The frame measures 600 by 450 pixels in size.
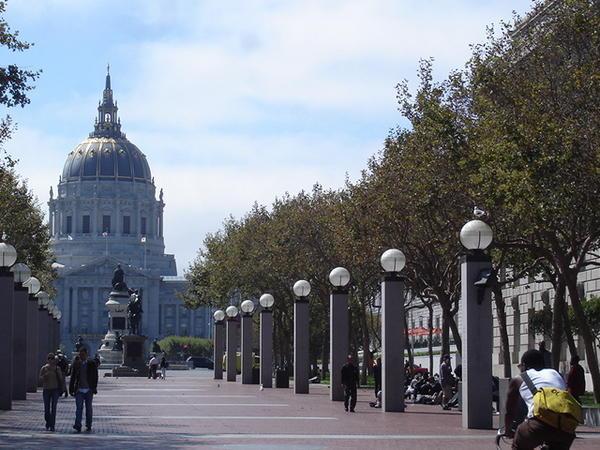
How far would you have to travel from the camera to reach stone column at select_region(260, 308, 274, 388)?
58031 mm

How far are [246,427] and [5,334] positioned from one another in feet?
29.0

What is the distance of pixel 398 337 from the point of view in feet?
116

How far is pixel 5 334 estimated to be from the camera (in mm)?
34125

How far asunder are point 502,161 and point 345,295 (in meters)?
11.9

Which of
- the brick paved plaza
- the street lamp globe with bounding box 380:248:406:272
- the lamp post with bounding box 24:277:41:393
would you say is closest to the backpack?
the brick paved plaza

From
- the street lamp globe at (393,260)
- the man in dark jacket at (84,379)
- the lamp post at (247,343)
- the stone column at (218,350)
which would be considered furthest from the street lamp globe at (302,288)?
the stone column at (218,350)

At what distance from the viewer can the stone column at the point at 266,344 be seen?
5803cm

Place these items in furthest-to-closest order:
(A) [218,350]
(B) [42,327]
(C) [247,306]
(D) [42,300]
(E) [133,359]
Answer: (E) [133,359]
(A) [218,350]
(C) [247,306]
(D) [42,300]
(B) [42,327]

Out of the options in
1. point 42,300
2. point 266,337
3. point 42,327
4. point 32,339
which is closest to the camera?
point 32,339

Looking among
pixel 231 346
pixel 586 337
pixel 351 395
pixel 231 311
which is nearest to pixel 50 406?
pixel 351 395

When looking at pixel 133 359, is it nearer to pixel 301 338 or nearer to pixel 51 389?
pixel 301 338

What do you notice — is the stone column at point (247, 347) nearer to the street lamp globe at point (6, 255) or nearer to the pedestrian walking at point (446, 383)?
the pedestrian walking at point (446, 383)

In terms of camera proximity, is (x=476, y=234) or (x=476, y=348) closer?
(x=476, y=234)

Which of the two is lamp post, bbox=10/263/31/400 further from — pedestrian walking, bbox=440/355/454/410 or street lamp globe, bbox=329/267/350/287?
pedestrian walking, bbox=440/355/454/410
